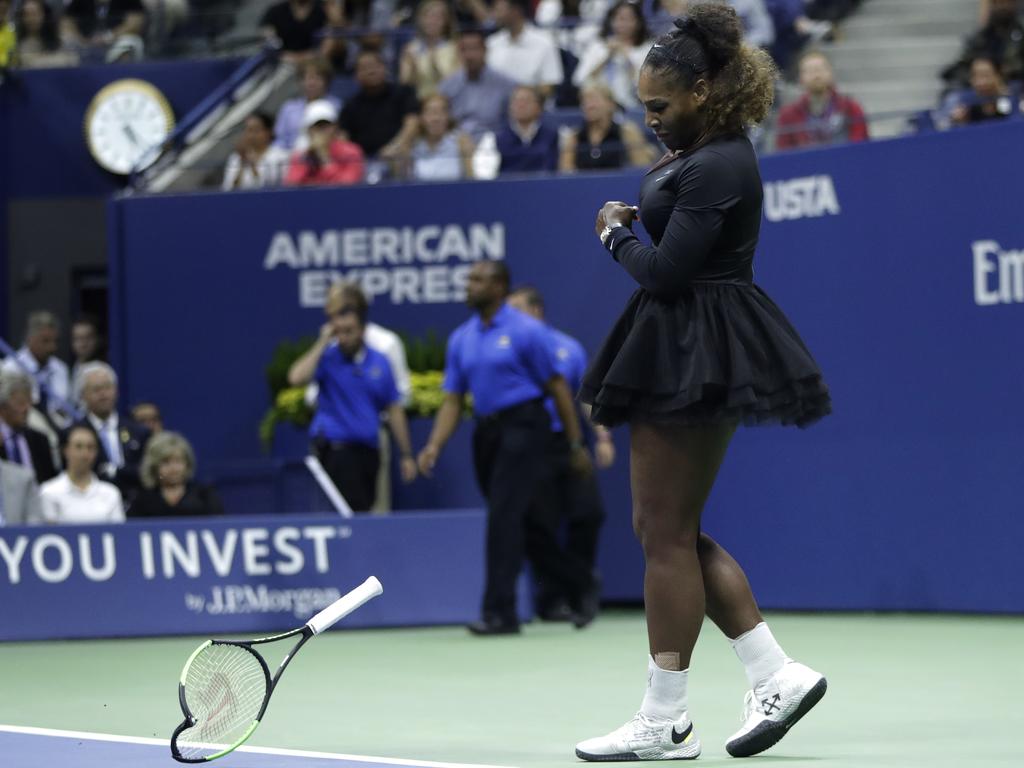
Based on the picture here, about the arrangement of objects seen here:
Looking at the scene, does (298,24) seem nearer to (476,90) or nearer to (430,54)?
(430,54)

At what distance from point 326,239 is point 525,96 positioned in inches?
60.4

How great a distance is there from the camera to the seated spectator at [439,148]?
12.1 meters

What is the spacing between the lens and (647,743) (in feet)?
17.2

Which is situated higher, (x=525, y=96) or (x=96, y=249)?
(x=525, y=96)

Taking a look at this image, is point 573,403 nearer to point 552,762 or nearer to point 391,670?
point 391,670

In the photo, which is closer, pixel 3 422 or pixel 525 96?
pixel 3 422

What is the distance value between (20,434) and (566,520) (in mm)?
3224

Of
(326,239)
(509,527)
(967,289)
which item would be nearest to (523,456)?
(509,527)

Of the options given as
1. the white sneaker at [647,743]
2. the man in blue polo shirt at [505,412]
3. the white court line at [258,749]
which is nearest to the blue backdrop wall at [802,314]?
the man in blue polo shirt at [505,412]

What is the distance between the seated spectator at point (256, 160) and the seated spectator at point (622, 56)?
2035 mm

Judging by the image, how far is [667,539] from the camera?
5.17m

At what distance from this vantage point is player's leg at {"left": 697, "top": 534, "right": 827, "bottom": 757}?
525 centimetres


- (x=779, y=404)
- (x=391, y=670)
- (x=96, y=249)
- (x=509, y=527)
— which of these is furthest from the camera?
(x=96, y=249)

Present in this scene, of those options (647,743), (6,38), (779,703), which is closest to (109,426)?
(6,38)
